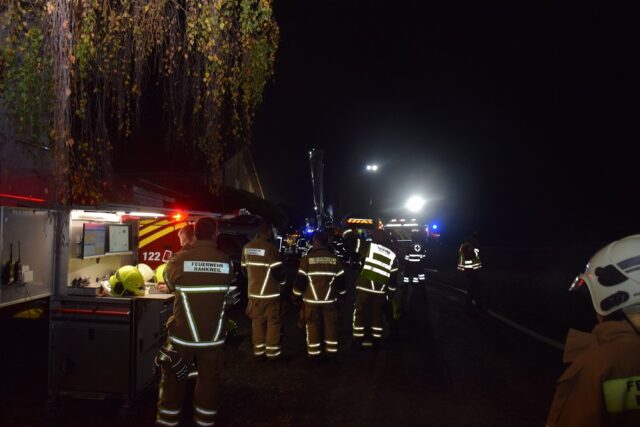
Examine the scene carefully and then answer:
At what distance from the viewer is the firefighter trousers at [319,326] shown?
736 centimetres

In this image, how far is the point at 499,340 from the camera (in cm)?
881

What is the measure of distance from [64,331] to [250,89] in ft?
11.4

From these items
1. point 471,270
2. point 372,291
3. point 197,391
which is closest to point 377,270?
point 372,291

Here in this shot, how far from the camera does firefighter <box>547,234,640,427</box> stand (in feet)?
5.99

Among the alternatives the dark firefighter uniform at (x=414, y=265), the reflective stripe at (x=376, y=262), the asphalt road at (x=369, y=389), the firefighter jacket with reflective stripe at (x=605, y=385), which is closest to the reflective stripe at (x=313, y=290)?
the asphalt road at (x=369, y=389)

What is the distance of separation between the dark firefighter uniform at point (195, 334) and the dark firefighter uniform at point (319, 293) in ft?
9.04

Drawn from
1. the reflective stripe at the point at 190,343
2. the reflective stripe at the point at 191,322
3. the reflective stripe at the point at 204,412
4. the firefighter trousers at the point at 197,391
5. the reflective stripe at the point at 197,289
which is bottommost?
the reflective stripe at the point at 204,412

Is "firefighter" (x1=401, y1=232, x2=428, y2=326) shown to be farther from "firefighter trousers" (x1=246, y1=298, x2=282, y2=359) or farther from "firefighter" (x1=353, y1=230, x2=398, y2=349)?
"firefighter trousers" (x1=246, y1=298, x2=282, y2=359)

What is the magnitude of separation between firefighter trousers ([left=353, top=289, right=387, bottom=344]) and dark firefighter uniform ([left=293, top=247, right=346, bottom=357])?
69cm

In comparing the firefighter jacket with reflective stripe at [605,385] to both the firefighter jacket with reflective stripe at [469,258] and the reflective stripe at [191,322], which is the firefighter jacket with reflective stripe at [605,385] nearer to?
the reflective stripe at [191,322]

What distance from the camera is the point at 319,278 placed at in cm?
747

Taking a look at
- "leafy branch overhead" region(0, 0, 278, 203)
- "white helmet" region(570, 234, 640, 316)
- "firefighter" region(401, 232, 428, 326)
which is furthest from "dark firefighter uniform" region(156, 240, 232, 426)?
"firefighter" region(401, 232, 428, 326)

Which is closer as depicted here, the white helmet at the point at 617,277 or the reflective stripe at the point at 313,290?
the white helmet at the point at 617,277

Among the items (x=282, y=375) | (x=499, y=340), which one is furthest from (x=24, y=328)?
(x=499, y=340)
